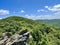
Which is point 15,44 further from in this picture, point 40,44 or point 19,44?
point 40,44

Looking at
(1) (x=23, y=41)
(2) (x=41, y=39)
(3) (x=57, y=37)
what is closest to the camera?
(1) (x=23, y=41)

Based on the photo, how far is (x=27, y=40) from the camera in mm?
103125

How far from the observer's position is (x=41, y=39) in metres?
124

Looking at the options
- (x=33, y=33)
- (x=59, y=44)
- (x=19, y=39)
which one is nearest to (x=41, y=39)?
(x=33, y=33)

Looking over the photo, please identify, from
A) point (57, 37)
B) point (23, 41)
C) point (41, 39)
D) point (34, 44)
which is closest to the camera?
point (23, 41)

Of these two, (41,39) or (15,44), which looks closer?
(15,44)

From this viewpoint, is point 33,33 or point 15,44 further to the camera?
point 33,33

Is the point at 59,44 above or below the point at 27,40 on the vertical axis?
below

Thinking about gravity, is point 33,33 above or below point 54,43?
above

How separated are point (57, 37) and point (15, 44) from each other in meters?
58.5

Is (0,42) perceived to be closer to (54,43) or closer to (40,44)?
(40,44)

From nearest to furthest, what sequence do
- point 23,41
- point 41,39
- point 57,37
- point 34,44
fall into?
1. point 23,41
2. point 34,44
3. point 41,39
4. point 57,37

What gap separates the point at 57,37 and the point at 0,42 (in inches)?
2174

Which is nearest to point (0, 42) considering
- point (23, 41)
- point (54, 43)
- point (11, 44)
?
point (11, 44)
